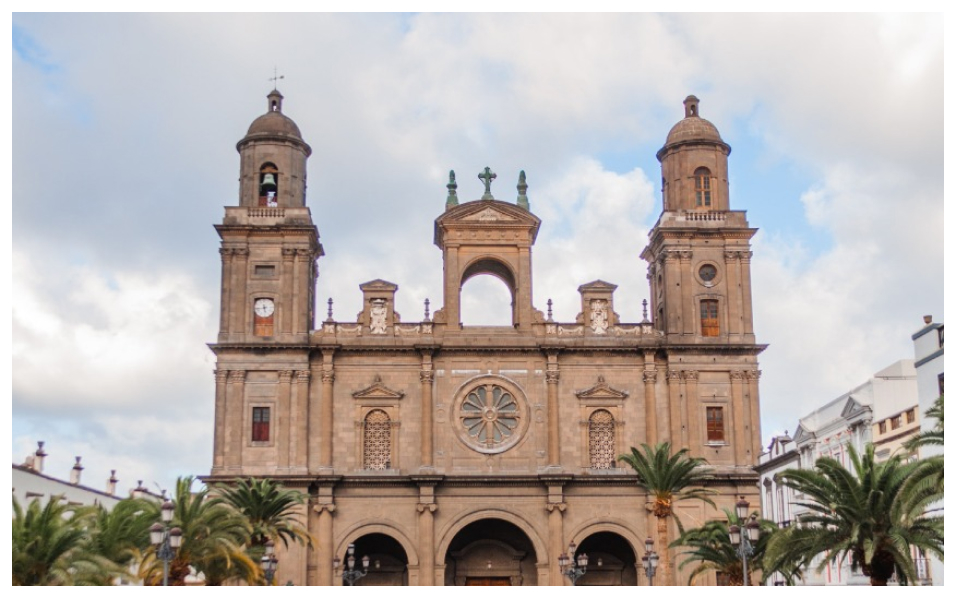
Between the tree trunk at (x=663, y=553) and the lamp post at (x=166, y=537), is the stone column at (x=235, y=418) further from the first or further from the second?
the lamp post at (x=166, y=537)

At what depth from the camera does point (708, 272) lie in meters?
57.8

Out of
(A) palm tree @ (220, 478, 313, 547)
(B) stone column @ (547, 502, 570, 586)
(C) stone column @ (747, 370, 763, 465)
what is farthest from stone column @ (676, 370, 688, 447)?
(A) palm tree @ (220, 478, 313, 547)

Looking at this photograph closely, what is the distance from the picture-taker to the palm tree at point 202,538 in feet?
127

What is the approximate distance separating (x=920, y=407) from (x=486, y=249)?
2092cm

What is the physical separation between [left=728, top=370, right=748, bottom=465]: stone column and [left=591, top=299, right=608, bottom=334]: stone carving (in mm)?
6042

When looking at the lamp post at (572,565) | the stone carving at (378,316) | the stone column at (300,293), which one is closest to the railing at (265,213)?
the stone column at (300,293)

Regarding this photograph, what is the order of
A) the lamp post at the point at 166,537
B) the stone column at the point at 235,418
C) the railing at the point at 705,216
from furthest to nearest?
the railing at the point at 705,216 < the stone column at the point at 235,418 < the lamp post at the point at 166,537

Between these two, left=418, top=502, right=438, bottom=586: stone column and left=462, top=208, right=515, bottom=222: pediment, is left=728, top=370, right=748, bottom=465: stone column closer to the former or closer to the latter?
left=462, top=208, right=515, bottom=222: pediment

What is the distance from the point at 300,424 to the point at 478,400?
25.9 ft

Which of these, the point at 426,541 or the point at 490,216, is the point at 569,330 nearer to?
the point at 490,216

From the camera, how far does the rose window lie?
55.9 metres

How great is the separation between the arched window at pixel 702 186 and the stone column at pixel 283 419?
67.3 ft

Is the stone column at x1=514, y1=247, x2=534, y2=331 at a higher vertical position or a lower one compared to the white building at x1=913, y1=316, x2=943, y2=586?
higher
